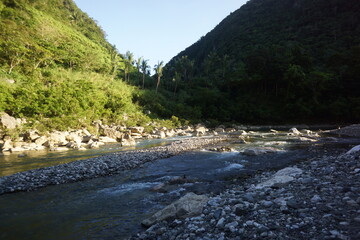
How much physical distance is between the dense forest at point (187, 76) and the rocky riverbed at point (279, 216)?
24.4 meters

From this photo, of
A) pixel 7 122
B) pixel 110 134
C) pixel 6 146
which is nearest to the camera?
pixel 6 146

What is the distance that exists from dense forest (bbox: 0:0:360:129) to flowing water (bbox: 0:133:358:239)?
61.8 feet

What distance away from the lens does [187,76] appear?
82188mm

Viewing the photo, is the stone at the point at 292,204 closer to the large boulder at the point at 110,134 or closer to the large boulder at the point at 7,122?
the large boulder at the point at 110,134

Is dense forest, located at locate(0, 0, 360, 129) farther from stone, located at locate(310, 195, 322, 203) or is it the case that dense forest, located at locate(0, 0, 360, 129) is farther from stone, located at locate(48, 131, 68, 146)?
stone, located at locate(310, 195, 322, 203)

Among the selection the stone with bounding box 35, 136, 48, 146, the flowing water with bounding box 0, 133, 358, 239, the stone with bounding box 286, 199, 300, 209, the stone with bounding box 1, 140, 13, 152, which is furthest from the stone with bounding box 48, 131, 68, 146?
the stone with bounding box 286, 199, 300, 209

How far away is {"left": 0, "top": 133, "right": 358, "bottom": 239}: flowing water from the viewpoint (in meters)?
4.95

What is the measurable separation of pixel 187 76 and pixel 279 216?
3190 inches

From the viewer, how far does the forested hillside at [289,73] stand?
173ft

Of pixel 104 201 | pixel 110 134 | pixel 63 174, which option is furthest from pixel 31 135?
pixel 104 201

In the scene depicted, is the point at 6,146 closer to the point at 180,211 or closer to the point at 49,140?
the point at 49,140

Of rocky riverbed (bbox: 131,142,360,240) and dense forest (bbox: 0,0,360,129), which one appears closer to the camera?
rocky riverbed (bbox: 131,142,360,240)

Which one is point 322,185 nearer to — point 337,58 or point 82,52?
point 82,52

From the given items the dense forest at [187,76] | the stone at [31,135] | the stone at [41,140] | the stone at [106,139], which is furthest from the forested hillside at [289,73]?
the stone at [31,135]
